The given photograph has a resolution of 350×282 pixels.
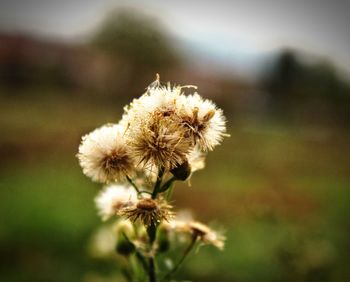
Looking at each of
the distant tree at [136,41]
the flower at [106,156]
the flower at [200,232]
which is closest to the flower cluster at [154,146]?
the flower at [106,156]

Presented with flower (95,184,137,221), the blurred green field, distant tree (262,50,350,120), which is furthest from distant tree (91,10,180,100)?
flower (95,184,137,221)

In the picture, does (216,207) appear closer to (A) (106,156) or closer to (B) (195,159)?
(B) (195,159)

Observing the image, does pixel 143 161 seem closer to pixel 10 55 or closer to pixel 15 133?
pixel 15 133

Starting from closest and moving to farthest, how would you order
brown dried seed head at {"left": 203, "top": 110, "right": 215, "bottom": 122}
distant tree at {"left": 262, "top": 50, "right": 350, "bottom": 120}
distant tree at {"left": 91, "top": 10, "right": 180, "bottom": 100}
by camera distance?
brown dried seed head at {"left": 203, "top": 110, "right": 215, "bottom": 122} < distant tree at {"left": 91, "top": 10, "right": 180, "bottom": 100} < distant tree at {"left": 262, "top": 50, "right": 350, "bottom": 120}

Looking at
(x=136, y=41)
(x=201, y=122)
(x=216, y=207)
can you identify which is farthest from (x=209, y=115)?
(x=136, y=41)

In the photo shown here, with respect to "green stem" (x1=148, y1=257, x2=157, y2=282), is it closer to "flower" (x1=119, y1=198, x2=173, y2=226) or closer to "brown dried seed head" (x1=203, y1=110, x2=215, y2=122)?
"flower" (x1=119, y1=198, x2=173, y2=226)

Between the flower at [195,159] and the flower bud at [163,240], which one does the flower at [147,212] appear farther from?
the flower bud at [163,240]

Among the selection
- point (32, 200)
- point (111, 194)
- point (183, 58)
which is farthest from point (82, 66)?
point (111, 194)
